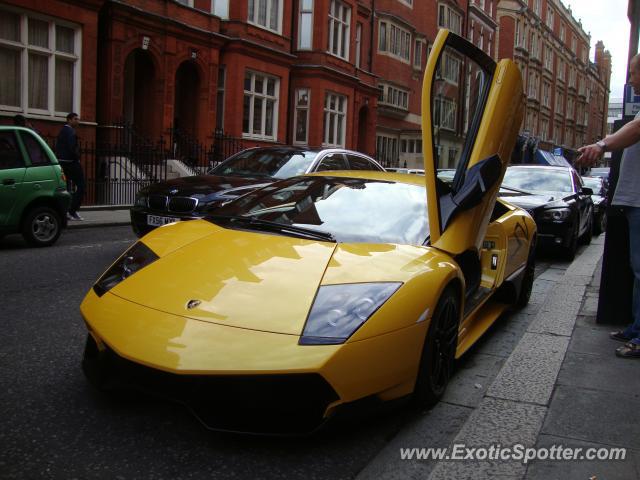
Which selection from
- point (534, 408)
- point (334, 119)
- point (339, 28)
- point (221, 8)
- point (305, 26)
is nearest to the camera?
point (534, 408)

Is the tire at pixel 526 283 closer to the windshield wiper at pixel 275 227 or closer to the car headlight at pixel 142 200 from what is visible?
the windshield wiper at pixel 275 227

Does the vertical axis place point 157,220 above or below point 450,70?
below

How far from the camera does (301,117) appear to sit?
1027 inches

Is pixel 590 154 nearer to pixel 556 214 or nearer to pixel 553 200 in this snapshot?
pixel 556 214

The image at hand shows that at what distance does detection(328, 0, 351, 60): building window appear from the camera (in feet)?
88.5

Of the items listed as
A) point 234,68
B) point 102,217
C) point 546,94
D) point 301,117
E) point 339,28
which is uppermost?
point 546,94

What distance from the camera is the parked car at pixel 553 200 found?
9.38 meters

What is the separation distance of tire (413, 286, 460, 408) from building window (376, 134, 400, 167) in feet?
97.5

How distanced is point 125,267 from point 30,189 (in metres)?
5.95

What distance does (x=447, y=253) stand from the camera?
3885mm

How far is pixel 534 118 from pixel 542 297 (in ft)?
201

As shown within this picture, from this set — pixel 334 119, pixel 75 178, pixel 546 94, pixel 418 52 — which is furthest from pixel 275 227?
pixel 546 94

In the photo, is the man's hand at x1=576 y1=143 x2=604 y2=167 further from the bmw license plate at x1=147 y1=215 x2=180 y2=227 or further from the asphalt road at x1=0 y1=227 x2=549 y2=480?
the bmw license plate at x1=147 y1=215 x2=180 y2=227

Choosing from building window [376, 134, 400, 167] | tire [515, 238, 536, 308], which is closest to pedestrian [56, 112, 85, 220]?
tire [515, 238, 536, 308]
